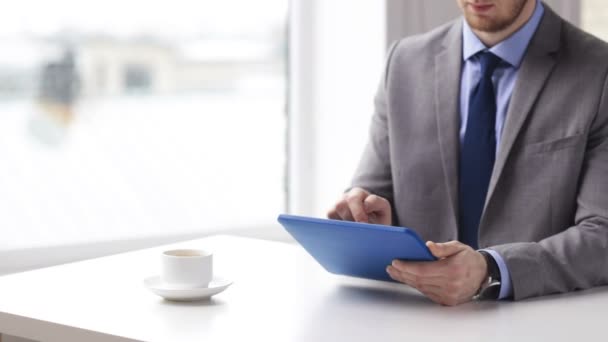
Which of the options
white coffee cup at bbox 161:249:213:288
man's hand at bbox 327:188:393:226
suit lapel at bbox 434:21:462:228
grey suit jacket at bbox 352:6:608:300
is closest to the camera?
white coffee cup at bbox 161:249:213:288

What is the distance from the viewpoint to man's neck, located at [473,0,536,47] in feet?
7.53

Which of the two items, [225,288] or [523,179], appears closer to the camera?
[225,288]

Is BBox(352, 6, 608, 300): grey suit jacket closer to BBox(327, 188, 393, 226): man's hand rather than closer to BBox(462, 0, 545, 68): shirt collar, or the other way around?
BBox(462, 0, 545, 68): shirt collar

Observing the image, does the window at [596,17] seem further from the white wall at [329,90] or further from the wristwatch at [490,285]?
the wristwatch at [490,285]

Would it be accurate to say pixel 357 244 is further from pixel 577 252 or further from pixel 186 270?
pixel 577 252

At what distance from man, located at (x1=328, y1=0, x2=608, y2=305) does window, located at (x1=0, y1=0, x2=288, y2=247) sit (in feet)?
3.28

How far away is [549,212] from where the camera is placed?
7.18 ft

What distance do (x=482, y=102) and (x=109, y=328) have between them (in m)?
1.09

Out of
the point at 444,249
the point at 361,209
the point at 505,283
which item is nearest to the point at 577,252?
the point at 505,283

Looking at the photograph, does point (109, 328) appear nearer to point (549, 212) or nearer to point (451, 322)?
point (451, 322)

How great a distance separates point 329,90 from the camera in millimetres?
3479

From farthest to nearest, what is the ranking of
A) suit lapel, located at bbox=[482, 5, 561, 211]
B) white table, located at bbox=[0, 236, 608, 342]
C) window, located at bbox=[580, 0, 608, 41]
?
window, located at bbox=[580, 0, 608, 41], suit lapel, located at bbox=[482, 5, 561, 211], white table, located at bbox=[0, 236, 608, 342]

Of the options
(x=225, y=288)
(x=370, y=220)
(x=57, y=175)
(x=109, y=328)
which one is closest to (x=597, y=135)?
(x=370, y=220)

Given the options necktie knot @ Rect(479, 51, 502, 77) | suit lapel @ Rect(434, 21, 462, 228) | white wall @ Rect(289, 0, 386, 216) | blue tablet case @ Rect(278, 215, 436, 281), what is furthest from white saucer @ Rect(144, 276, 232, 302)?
white wall @ Rect(289, 0, 386, 216)
